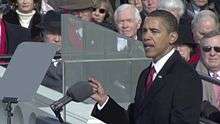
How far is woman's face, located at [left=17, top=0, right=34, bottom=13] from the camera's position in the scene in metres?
9.45

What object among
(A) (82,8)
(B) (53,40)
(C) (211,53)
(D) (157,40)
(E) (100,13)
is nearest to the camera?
(D) (157,40)

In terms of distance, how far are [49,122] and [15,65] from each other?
42cm

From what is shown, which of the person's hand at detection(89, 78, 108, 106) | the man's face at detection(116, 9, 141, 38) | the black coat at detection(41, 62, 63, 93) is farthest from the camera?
the man's face at detection(116, 9, 141, 38)

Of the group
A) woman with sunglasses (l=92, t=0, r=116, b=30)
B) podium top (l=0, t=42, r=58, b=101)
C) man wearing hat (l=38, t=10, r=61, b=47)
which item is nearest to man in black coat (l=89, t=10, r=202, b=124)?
podium top (l=0, t=42, r=58, b=101)

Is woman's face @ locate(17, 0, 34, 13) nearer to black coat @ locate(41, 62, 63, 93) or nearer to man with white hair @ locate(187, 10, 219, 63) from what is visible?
man with white hair @ locate(187, 10, 219, 63)

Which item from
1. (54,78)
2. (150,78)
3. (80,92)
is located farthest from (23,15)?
(80,92)

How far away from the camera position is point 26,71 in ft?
14.5

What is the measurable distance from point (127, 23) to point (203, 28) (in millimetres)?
851

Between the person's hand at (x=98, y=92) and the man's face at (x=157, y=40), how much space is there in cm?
34

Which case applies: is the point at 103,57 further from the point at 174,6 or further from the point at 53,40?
the point at 174,6

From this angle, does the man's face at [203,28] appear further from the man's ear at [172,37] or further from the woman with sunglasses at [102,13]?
the man's ear at [172,37]

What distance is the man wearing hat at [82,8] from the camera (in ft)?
27.1

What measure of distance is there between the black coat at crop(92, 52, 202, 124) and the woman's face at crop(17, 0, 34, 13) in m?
5.18

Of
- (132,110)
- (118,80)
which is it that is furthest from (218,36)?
(132,110)
